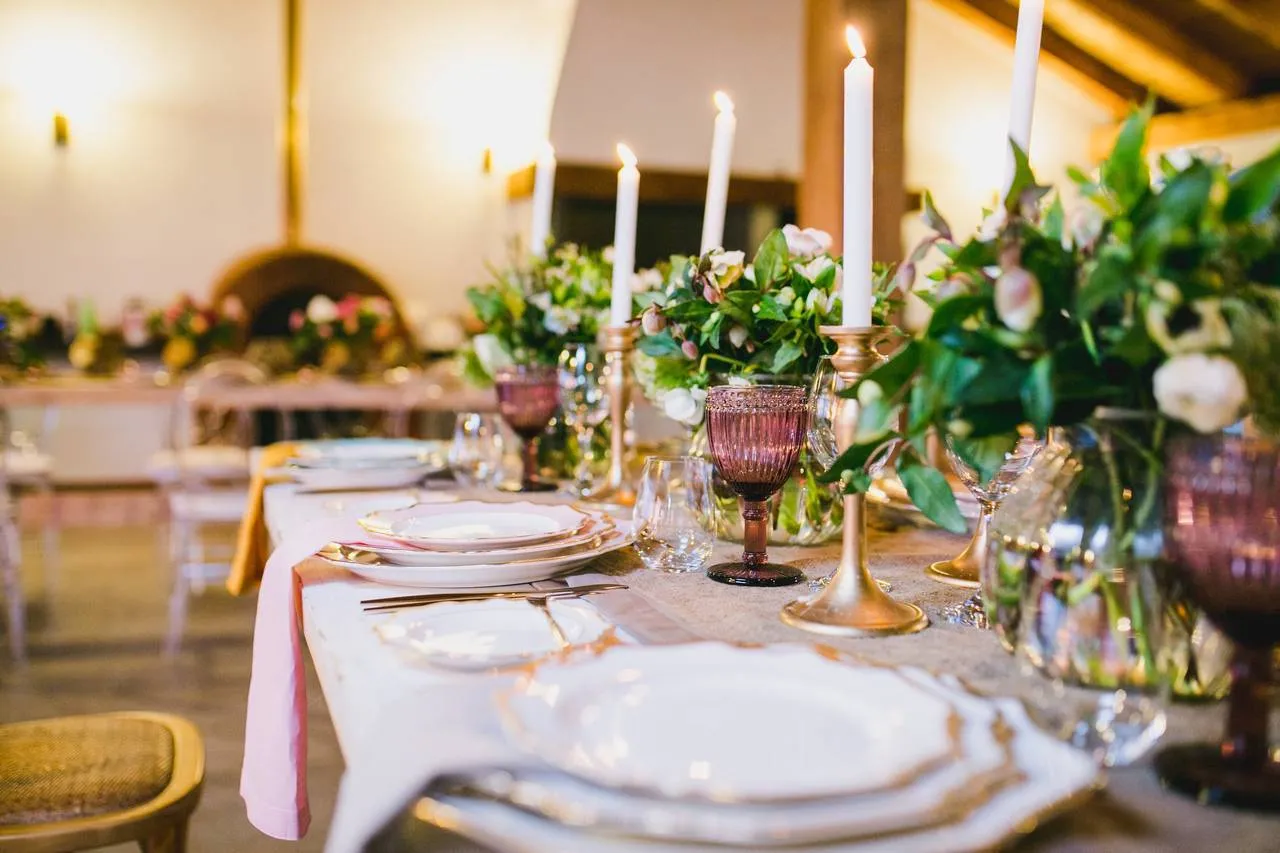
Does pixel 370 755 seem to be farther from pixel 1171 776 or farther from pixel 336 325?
pixel 336 325

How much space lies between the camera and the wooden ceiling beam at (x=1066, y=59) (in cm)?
704

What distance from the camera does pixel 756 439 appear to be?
104 cm

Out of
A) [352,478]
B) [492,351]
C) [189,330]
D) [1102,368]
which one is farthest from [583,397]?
[189,330]

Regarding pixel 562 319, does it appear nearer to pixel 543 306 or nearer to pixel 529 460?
pixel 543 306

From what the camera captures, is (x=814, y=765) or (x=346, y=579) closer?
(x=814, y=765)

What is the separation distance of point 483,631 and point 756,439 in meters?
0.34

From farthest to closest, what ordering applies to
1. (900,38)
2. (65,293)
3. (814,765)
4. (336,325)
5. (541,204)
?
(65,293) → (336,325) → (900,38) → (541,204) → (814,765)

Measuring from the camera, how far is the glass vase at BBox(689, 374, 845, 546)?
1252mm

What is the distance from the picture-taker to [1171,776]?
60 centimetres

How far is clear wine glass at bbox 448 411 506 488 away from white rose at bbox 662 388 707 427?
458 mm

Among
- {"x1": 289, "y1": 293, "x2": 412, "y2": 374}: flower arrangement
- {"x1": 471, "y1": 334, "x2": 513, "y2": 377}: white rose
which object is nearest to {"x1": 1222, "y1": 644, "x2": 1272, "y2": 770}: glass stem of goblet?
{"x1": 471, "y1": 334, "x2": 513, "y2": 377}: white rose

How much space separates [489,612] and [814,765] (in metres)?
0.40

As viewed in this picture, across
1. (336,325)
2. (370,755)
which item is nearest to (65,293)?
(336,325)

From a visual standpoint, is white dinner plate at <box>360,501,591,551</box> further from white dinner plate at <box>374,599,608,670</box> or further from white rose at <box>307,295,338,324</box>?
white rose at <box>307,295,338,324</box>
